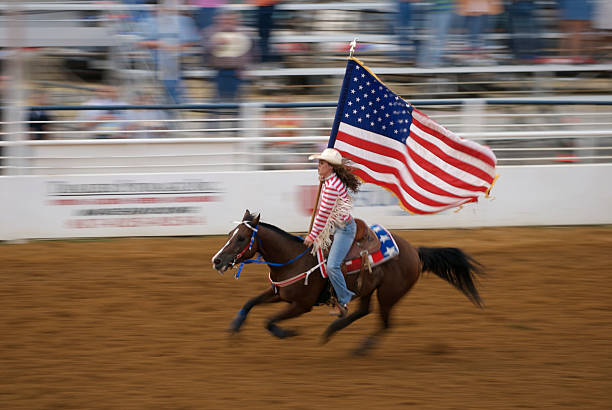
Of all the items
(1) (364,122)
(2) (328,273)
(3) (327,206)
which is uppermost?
(1) (364,122)

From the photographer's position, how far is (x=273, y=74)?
12547 mm

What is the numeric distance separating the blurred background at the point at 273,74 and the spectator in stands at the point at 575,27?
0.08 feet

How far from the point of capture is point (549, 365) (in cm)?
570

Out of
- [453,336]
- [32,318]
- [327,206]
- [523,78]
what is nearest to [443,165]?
[327,206]

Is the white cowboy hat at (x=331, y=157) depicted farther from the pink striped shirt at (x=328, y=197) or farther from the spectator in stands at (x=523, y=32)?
the spectator in stands at (x=523, y=32)

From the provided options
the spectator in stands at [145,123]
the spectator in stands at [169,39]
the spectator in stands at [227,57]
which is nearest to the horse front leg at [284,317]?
the spectator in stands at [145,123]

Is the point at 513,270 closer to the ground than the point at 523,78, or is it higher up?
closer to the ground

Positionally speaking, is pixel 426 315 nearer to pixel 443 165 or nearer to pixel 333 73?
pixel 443 165

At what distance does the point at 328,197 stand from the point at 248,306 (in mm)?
1156

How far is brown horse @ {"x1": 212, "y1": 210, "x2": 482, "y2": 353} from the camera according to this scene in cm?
566

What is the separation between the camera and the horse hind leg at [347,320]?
229 inches

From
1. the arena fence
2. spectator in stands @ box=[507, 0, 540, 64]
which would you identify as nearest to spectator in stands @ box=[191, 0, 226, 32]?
the arena fence

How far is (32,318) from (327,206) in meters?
3.27

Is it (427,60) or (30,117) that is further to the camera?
(427,60)
